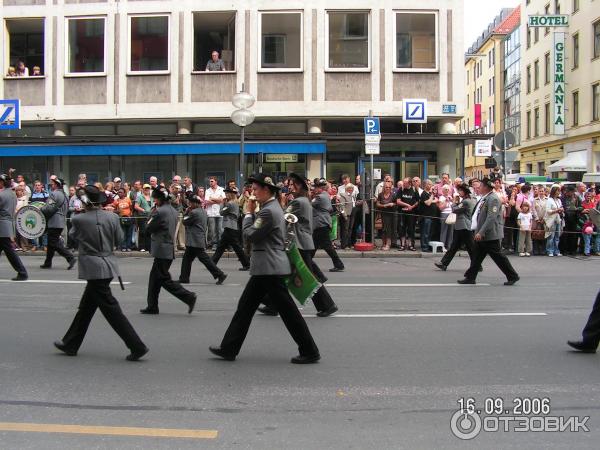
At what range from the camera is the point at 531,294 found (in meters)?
10.5

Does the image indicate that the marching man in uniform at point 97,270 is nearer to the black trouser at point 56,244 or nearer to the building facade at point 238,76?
the black trouser at point 56,244

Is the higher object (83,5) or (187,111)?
(83,5)

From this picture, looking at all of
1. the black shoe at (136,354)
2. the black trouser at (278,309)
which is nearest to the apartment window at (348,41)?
the black trouser at (278,309)

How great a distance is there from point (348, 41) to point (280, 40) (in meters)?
2.47

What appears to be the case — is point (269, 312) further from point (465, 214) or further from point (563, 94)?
point (563, 94)

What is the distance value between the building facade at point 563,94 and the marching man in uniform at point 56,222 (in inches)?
1359

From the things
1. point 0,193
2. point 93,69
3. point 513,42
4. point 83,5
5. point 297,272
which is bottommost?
point 297,272

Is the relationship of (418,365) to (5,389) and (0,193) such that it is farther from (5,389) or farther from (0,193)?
(0,193)

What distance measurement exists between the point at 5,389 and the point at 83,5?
21518mm

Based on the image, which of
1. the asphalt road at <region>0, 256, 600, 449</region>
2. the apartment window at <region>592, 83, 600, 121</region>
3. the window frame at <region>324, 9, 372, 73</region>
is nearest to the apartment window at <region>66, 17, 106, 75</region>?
the window frame at <region>324, 9, 372, 73</region>

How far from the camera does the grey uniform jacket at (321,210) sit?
472 inches

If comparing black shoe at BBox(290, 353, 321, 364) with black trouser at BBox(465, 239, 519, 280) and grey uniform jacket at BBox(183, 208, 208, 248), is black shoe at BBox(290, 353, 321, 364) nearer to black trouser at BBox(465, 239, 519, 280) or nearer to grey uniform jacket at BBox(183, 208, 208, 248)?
grey uniform jacket at BBox(183, 208, 208, 248)

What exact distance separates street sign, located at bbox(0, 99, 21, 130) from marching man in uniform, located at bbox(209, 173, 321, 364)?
18169 millimetres

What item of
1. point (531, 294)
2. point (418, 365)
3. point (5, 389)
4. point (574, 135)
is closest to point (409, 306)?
point (531, 294)
